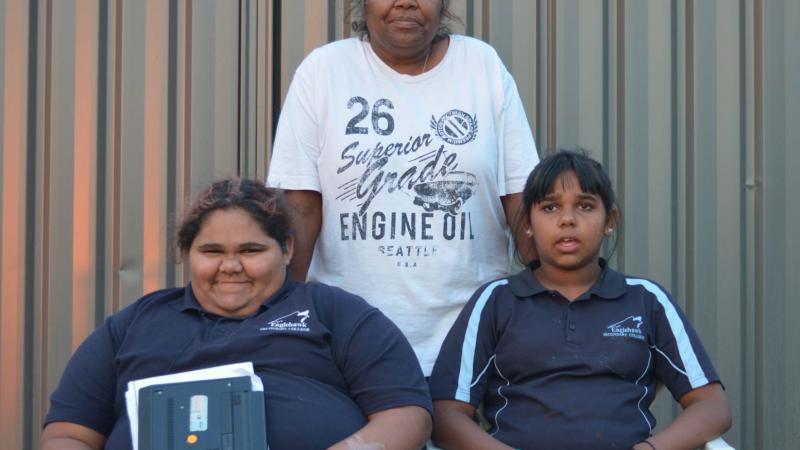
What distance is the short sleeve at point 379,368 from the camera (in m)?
2.90

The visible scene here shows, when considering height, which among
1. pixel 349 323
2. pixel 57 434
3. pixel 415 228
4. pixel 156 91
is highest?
pixel 156 91

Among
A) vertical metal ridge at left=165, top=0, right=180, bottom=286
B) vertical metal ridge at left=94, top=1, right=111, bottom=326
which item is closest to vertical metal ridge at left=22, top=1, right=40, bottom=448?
vertical metal ridge at left=94, top=1, right=111, bottom=326

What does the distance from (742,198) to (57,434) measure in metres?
2.68

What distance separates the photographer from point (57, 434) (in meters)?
2.87

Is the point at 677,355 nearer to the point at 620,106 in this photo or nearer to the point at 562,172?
the point at 562,172

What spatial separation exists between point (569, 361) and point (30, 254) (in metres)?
2.15

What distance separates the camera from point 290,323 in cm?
299

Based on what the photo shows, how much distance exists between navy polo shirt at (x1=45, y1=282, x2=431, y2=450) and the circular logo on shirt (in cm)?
59

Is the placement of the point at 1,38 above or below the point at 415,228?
above

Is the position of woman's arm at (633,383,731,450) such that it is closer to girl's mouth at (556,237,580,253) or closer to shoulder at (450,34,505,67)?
girl's mouth at (556,237,580,253)

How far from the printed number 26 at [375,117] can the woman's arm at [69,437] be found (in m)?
1.11

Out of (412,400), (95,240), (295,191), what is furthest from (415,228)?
(95,240)

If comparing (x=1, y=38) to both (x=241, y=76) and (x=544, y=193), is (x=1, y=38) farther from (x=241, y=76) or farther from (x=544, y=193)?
(x=544, y=193)

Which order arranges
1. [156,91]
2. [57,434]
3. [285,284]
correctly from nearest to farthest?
[57,434] < [285,284] < [156,91]
